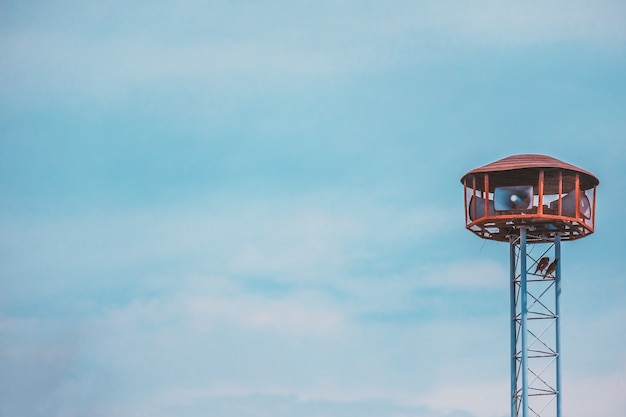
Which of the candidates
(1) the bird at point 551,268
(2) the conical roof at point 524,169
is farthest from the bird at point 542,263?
(2) the conical roof at point 524,169

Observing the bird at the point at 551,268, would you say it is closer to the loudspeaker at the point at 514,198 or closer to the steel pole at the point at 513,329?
the steel pole at the point at 513,329

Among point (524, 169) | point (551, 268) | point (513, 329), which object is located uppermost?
point (524, 169)

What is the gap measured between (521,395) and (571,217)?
9857mm

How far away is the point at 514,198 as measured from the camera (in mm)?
68312

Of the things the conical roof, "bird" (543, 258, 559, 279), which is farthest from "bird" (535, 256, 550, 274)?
the conical roof

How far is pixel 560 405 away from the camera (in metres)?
67.0

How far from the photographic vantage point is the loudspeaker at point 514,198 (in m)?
68.2

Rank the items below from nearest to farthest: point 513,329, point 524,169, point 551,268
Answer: point 524,169, point 551,268, point 513,329

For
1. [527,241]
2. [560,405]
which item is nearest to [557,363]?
[560,405]

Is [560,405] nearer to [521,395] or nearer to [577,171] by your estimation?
[521,395]

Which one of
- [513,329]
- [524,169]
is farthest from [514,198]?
[513,329]

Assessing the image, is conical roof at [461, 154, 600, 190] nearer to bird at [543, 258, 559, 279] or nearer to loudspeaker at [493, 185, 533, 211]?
loudspeaker at [493, 185, 533, 211]

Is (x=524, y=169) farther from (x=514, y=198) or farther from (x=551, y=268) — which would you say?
(x=551, y=268)

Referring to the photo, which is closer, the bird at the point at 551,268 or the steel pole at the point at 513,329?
the steel pole at the point at 513,329
